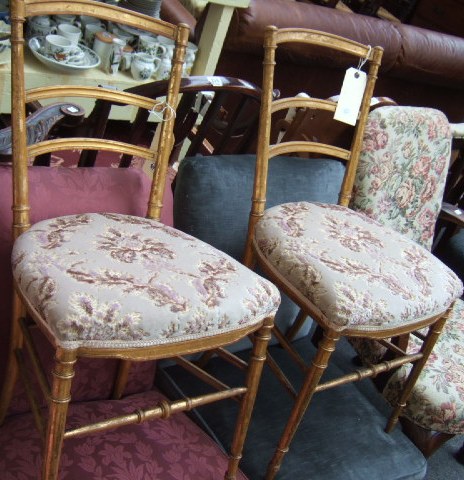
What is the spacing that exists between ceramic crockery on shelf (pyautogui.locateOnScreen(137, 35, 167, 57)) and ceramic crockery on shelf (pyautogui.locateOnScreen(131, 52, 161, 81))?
0.06 feet

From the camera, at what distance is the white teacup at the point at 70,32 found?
1.74m

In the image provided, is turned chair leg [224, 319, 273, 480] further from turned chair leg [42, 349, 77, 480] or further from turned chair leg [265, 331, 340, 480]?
turned chair leg [42, 349, 77, 480]

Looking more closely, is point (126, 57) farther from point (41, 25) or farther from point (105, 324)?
point (105, 324)

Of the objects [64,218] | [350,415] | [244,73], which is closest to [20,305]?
[64,218]

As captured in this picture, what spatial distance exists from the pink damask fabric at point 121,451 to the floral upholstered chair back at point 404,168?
73cm

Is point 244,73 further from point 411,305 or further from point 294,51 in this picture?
point 411,305

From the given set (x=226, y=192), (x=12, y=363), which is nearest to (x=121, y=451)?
(x=12, y=363)

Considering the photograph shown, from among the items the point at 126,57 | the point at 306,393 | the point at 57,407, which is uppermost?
the point at 126,57

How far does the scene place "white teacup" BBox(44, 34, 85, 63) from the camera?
169cm

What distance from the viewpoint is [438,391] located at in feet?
4.14

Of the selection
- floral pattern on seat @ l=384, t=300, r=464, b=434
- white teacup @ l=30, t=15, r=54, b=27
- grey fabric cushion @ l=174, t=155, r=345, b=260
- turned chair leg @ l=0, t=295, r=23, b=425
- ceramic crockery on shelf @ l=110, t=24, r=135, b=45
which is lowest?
floral pattern on seat @ l=384, t=300, r=464, b=434

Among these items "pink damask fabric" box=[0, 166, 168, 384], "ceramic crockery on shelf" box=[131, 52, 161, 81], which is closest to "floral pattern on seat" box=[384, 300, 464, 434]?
"pink damask fabric" box=[0, 166, 168, 384]

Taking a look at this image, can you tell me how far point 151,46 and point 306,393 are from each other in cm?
131

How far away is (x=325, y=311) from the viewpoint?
93cm
